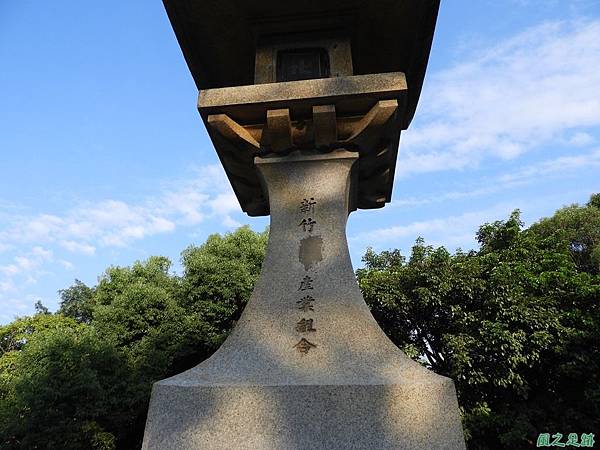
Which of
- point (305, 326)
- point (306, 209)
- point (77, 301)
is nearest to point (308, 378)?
point (305, 326)

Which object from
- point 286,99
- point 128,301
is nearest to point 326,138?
point 286,99

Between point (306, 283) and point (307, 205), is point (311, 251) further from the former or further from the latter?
point (307, 205)

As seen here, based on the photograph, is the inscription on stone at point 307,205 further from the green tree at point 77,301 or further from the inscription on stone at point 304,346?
the green tree at point 77,301

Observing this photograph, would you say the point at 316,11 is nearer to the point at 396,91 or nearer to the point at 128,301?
the point at 396,91

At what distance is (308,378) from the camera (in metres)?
2.54

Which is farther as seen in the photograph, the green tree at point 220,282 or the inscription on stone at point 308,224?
the green tree at point 220,282

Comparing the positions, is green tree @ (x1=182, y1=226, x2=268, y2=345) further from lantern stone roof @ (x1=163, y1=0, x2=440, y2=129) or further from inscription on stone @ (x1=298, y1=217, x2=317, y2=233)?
inscription on stone @ (x1=298, y1=217, x2=317, y2=233)

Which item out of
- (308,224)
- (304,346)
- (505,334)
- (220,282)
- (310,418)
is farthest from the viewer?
(220,282)

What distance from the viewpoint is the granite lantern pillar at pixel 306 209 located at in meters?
2.36

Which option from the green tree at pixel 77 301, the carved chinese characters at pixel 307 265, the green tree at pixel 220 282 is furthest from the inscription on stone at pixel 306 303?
the green tree at pixel 77 301

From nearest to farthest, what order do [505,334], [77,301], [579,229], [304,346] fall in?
[304,346] → [505,334] → [579,229] → [77,301]

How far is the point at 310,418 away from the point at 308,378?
0.79 feet

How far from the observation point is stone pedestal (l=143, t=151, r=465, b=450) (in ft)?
7.61

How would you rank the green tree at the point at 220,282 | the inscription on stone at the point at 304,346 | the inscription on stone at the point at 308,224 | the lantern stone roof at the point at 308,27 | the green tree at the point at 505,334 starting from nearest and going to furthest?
the inscription on stone at the point at 304,346
the inscription on stone at the point at 308,224
the lantern stone roof at the point at 308,27
the green tree at the point at 505,334
the green tree at the point at 220,282
